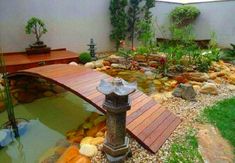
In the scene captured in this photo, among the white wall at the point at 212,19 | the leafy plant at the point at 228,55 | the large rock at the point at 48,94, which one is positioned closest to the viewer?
the large rock at the point at 48,94

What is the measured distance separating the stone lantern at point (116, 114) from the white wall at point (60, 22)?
5.00 metres

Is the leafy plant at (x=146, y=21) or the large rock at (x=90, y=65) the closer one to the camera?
the large rock at (x=90, y=65)

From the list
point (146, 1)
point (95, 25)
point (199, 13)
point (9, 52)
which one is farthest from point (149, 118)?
point (199, 13)

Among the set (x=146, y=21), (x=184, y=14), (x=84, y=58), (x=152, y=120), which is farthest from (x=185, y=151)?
(x=184, y=14)

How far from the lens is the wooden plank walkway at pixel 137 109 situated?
2.75 m

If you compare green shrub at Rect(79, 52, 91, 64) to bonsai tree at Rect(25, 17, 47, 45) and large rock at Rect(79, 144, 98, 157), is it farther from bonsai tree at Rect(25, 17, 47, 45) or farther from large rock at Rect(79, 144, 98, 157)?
large rock at Rect(79, 144, 98, 157)

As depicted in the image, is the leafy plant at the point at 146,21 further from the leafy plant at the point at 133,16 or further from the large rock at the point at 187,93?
the large rock at the point at 187,93

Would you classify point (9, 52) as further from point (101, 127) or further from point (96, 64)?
point (101, 127)

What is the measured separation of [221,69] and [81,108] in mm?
3847

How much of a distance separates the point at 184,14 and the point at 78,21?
16.3 feet

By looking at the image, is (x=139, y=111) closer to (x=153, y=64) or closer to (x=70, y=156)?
(x=70, y=156)

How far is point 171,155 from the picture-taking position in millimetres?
2512

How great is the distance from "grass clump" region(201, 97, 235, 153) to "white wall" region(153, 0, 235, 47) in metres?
6.17

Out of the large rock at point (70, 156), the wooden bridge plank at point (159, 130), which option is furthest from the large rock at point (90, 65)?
the large rock at point (70, 156)
